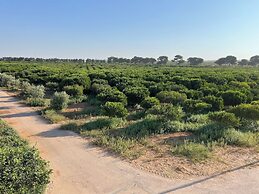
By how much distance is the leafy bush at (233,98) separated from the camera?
1557 centimetres

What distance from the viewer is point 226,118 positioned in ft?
36.4

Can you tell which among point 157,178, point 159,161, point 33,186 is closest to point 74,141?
point 159,161

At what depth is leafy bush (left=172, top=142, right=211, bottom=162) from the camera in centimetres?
Result: 852

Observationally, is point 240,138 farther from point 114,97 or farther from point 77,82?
point 77,82

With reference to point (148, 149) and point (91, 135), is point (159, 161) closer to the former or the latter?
point (148, 149)

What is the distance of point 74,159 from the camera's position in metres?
8.46

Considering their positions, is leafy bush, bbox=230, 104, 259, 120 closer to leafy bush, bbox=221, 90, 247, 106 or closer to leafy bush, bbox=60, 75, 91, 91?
leafy bush, bbox=221, 90, 247, 106

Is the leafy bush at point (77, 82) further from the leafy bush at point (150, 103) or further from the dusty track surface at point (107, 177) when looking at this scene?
the dusty track surface at point (107, 177)

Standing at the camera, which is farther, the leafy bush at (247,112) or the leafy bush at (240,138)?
the leafy bush at (247,112)

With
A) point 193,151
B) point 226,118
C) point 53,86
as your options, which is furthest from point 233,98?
point 53,86

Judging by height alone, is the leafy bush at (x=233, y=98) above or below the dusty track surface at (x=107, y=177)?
above

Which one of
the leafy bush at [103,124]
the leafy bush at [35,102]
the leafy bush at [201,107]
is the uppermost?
the leafy bush at [201,107]

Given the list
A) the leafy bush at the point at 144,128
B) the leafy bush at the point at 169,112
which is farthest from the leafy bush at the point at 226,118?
the leafy bush at the point at 144,128

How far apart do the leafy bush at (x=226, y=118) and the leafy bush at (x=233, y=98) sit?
441cm
